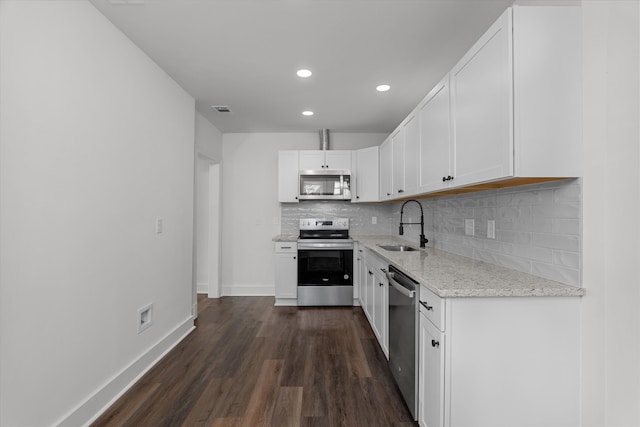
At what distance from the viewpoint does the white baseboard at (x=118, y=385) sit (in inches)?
68.0

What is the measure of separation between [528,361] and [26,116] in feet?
8.40

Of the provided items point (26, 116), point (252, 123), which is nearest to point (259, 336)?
point (26, 116)

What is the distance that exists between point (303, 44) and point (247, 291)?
354cm

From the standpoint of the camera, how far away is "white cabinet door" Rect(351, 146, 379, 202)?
414cm

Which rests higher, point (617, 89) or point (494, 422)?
point (617, 89)

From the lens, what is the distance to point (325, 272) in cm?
404

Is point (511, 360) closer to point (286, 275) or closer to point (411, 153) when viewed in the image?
point (411, 153)

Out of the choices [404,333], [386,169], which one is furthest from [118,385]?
[386,169]

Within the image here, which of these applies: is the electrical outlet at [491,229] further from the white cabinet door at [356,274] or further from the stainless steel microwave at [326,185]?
the stainless steel microwave at [326,185]

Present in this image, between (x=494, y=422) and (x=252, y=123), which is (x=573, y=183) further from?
(x=252, y=123)

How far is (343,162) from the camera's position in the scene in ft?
14.2

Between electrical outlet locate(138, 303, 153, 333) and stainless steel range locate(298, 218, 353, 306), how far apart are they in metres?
1.88

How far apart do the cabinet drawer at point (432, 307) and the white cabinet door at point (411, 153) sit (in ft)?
3.84

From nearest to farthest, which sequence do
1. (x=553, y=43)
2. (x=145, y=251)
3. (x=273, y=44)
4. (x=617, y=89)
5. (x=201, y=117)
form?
(x=617, y=89)
(x=553, y=43)
(x=273, y=44)
(x=145, y=251)
(x=201, y=117)
